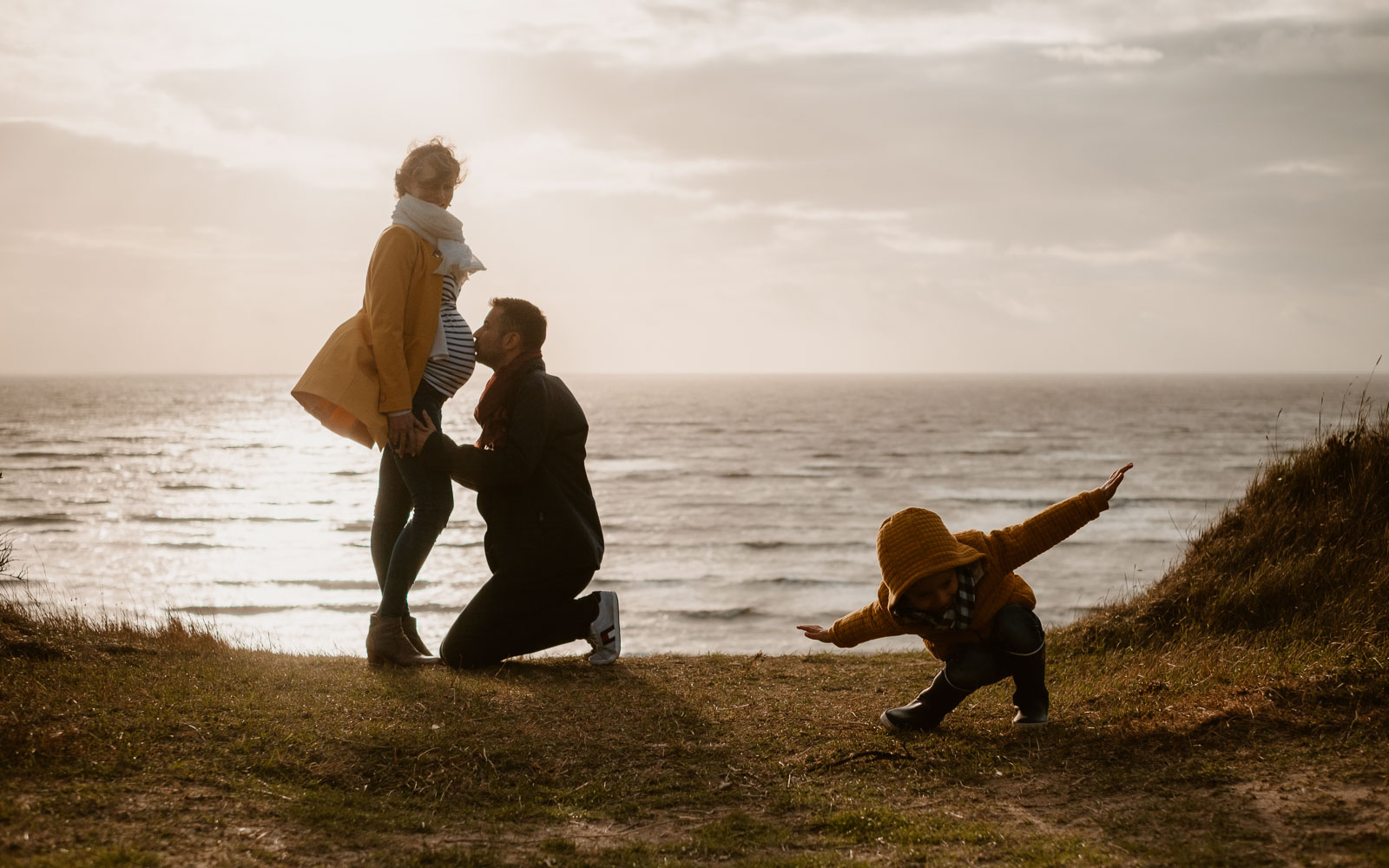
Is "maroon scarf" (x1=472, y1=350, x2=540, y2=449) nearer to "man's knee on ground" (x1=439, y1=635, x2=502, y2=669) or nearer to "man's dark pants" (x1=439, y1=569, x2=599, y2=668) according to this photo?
"man's dark pants" (x1=439, y1=569, x2=599, y2=668)

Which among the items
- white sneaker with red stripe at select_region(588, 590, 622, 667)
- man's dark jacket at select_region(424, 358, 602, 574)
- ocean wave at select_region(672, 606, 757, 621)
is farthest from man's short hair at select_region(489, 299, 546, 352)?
ocean wave at select_region(672, 606, 757, 621)

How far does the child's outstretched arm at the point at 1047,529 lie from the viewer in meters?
4.03

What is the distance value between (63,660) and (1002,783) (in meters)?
4.60

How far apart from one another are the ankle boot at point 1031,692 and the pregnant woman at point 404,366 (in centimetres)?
303

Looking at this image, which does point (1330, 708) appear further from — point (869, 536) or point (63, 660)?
point (869, 536)

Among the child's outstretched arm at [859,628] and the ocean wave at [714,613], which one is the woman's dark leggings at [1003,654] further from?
the ocean wave at [714,613]

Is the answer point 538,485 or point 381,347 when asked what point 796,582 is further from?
point 381,347

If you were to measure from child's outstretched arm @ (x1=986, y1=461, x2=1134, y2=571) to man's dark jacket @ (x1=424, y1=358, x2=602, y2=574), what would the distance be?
2.19m

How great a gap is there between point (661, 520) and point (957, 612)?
66.6 feet

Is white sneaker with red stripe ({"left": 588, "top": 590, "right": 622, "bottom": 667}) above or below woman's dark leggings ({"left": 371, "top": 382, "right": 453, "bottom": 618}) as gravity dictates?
below

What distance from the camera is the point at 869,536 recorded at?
70.5ft

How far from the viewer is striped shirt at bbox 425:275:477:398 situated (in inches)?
211

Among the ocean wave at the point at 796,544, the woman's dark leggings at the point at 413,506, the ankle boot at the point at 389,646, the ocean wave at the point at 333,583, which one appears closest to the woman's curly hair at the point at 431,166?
the woman's dark leggings at the point at 413,506

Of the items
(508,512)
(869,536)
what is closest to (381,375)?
(508,512)
